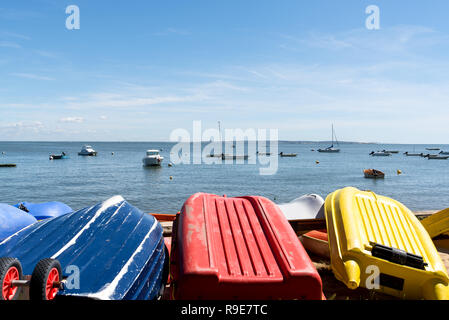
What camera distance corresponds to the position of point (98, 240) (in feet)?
17.6

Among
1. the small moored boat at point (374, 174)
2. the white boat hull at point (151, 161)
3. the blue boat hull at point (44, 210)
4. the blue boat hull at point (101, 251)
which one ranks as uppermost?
the blue boat hull at point (101, 251)

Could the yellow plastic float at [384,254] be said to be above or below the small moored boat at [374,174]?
above

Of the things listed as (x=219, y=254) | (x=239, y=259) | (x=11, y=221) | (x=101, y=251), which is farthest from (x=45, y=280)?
(x=11, y=221)

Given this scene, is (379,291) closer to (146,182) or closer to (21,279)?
(21,279)

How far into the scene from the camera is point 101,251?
5.02 metres

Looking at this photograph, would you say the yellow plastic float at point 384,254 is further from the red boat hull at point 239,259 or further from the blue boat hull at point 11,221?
the blue boat hull at point 11,221

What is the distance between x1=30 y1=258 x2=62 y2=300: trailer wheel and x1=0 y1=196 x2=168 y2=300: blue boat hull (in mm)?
137

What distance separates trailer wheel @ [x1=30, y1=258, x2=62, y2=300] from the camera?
3580mm

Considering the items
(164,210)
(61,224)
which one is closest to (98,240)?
(61,224)

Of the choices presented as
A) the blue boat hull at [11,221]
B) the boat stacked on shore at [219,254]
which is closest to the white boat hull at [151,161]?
the blue boat hull at [11,221]

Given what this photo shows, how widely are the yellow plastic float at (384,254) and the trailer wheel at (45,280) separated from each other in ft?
13.1

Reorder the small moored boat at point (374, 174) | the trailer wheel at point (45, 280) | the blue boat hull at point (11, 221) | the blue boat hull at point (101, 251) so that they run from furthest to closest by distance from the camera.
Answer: the small moored boat at point (374, 174), the blue boat hull at point (11, 221), the blue boat hull at point (101, 251), the trailer wheel at point (45, 280)

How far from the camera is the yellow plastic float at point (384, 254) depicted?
196 inches
